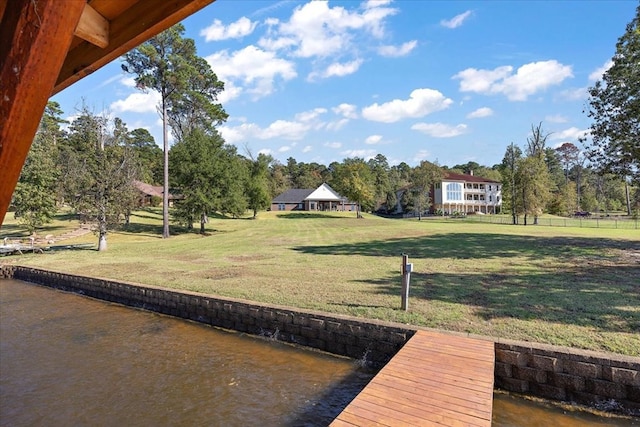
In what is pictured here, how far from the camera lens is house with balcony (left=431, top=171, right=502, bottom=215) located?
61719 millimetres

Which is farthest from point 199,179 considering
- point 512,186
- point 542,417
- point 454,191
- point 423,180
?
point 454,191

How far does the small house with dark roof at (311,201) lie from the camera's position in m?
69.4

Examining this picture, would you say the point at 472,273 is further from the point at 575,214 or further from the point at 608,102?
the point at 575,214

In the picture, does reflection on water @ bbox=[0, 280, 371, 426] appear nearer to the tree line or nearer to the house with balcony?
the tree line

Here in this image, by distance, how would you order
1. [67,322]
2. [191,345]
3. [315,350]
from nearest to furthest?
[315,350] < [191,345] < [67,322]

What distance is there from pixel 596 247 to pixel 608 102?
595 cm

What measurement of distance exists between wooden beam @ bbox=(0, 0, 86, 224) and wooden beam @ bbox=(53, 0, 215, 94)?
73cm

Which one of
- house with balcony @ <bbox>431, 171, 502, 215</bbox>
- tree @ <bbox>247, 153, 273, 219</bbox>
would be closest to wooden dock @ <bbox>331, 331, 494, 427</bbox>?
tree @ <bbox>247, 153, 273, 219</bbox>

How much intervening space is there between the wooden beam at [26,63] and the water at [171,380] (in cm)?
440

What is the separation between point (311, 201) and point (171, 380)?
63831 millimetres

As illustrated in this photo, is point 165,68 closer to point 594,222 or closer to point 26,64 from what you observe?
point 26,64

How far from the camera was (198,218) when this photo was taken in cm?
2862

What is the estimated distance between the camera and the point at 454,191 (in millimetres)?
62594

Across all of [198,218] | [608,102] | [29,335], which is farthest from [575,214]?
[29,335]
